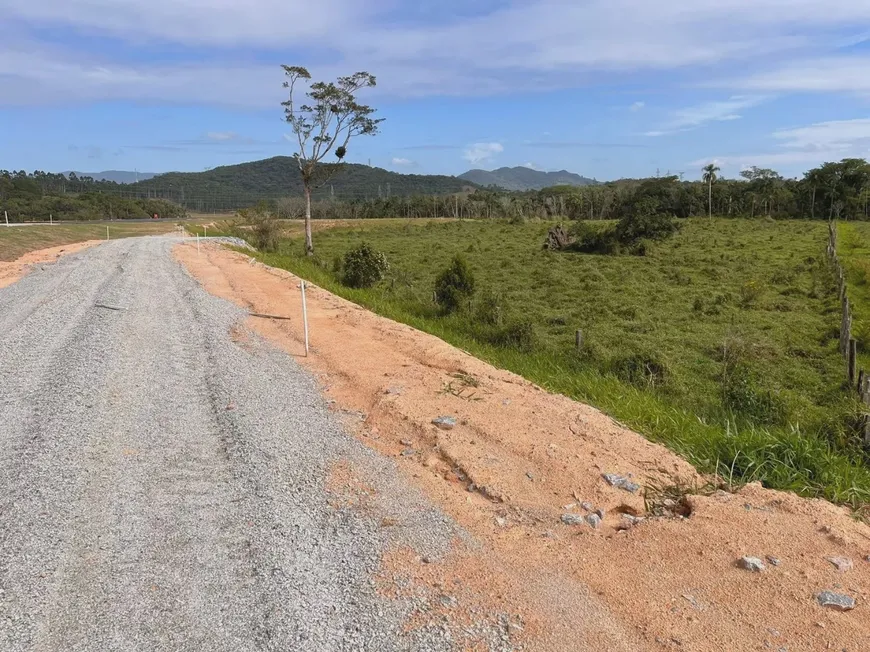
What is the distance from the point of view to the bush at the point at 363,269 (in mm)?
20156

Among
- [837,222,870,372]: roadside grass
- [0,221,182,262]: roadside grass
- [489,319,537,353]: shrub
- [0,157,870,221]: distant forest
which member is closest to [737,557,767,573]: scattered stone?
[489,319,537,353]: shrub

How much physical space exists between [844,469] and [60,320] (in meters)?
11.8

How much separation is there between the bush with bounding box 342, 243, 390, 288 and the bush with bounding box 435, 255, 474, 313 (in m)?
3.50

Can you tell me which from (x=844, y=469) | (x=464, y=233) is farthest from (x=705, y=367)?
(x=464, y=233)

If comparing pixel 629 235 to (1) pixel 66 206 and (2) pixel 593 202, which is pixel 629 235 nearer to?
(2) pixel 593 202

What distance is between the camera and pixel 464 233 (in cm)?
5322

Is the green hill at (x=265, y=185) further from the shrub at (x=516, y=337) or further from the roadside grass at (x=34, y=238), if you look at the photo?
the shrub at (x=516, y=337)

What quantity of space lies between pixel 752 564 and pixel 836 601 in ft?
1.46

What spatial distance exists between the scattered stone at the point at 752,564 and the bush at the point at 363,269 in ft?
55.5

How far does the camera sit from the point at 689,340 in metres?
15.2

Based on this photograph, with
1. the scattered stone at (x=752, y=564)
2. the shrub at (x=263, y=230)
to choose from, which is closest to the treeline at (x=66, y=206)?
the shrub at (x=263, y=230)

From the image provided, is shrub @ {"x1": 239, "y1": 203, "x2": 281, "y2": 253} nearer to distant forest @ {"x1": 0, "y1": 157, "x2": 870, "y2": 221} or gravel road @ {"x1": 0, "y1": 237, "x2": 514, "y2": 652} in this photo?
distant forest @ {"x1": 0, "y1": 157, "x2": 870, "y2": 221}

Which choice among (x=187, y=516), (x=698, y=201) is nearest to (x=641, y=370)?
(x=187, y=516)

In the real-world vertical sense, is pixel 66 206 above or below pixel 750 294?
above
